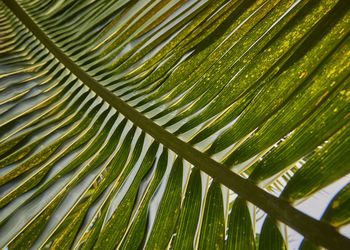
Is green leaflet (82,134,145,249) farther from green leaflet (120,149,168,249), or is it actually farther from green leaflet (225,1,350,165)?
green leaflet (225,1,350,165)

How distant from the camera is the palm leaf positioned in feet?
1.23

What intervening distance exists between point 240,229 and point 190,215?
8 centimetres

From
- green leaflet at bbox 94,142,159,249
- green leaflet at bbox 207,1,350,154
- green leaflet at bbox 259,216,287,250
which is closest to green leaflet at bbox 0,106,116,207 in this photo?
green leaflet at bbox 94,142,159,249

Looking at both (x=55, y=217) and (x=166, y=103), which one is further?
(x=166, y=103)

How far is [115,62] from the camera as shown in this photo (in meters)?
0.84

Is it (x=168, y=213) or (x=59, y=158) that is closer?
(x=168, y=213)

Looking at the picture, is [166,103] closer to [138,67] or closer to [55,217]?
[138,67]

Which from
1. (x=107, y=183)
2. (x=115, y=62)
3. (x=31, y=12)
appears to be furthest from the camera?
(x=31, y=12)

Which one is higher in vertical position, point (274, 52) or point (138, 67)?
point (138, 67)

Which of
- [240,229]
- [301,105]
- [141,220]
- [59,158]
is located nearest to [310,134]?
[301,105]

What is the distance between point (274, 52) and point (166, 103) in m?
0.24

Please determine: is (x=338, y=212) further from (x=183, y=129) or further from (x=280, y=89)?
(x=183, y=129)

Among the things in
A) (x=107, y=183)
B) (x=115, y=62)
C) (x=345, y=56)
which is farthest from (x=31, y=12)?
(x=345, y=56)

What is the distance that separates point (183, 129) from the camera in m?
0.55
